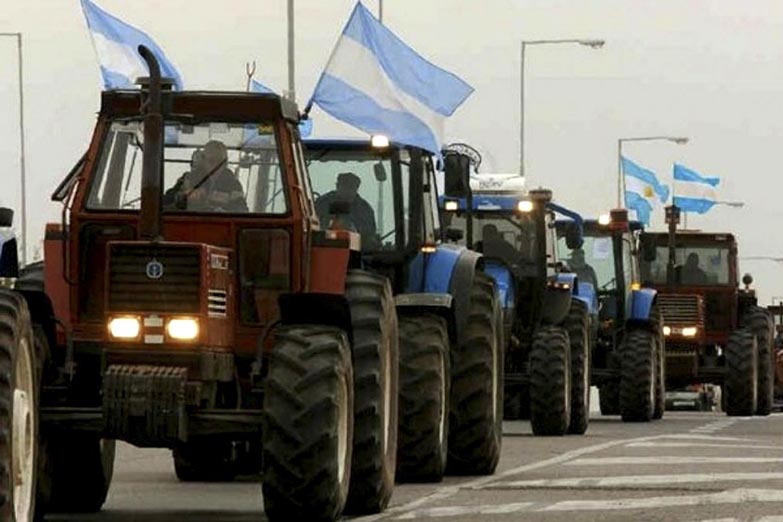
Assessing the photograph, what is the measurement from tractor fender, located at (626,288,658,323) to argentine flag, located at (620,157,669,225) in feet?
111

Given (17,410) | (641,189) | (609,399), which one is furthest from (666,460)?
(641,189)

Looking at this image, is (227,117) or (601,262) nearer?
(227,117)

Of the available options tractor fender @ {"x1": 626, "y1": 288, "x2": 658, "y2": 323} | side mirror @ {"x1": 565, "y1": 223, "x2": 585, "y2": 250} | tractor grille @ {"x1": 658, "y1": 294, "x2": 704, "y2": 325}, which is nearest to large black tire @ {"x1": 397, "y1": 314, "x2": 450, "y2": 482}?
side mirror @ {"x1": 565, "y1": 223, "x2": 585, "y2": 250}

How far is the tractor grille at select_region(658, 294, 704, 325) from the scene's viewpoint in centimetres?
4338

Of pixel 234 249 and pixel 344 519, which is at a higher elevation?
pixel 234 249

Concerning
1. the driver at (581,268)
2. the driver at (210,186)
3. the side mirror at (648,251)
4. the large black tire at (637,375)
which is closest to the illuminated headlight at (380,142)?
the driver at (210,186)

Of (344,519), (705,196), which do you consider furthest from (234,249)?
(705,196)

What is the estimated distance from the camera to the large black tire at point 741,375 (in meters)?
42.1

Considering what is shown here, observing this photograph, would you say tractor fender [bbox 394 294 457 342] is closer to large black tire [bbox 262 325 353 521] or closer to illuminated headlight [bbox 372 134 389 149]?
illuminated headlight [bbox 372 134 389 149]

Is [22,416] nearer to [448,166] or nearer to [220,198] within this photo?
[220,198]

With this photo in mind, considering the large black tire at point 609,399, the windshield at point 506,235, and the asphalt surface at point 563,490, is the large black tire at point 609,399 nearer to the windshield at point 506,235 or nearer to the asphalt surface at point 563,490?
the windshield at point 506,235

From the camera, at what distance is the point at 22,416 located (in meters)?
13.6

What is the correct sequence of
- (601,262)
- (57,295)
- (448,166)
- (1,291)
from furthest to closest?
(601,262)
(448,166)
(57,295)
(1,291)

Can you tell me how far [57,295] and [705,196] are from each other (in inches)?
2426
